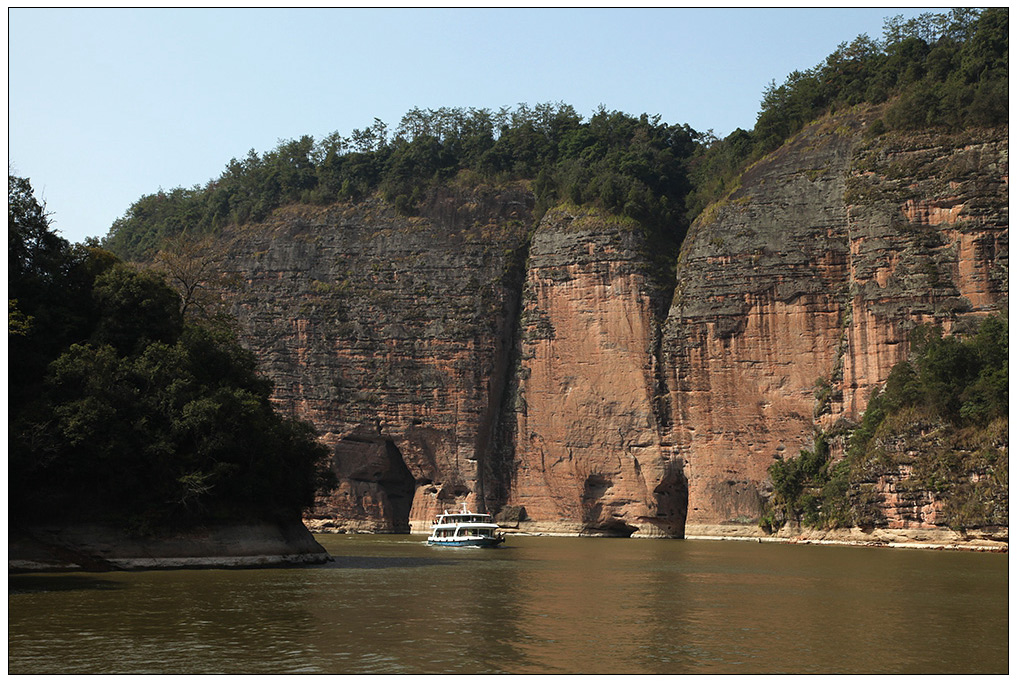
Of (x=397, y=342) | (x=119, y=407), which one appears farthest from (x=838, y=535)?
(x=119, y=407)

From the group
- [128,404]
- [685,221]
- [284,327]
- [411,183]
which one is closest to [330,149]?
[411,183]

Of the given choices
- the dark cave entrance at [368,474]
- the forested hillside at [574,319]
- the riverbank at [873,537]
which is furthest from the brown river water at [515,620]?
the dark cave entrance at [368,474]

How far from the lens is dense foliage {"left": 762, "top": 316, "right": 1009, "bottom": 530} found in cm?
4719

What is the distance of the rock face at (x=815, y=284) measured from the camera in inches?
2285

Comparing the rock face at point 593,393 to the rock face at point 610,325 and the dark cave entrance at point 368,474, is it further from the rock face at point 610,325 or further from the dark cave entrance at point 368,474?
the dark cave entrance at point 368,474

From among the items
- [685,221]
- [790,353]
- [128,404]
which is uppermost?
[685,221]

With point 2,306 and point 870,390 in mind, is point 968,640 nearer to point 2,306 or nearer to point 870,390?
point 2,306

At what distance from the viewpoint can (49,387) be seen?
32188mm

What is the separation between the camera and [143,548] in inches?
1282

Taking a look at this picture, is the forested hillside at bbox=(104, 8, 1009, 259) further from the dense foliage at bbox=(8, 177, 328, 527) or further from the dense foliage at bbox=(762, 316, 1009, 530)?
the dense foliage at bbox=(8, 177, 328, 527)

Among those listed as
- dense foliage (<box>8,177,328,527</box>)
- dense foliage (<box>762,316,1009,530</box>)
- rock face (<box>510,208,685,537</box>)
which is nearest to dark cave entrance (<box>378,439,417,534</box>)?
rock face (<box>510,208,685,537</box>)

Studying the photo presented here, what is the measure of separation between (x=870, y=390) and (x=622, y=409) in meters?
18.0

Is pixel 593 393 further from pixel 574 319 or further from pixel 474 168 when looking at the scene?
pixel 474 168

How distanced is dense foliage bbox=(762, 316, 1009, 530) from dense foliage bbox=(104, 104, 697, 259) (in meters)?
25.0
